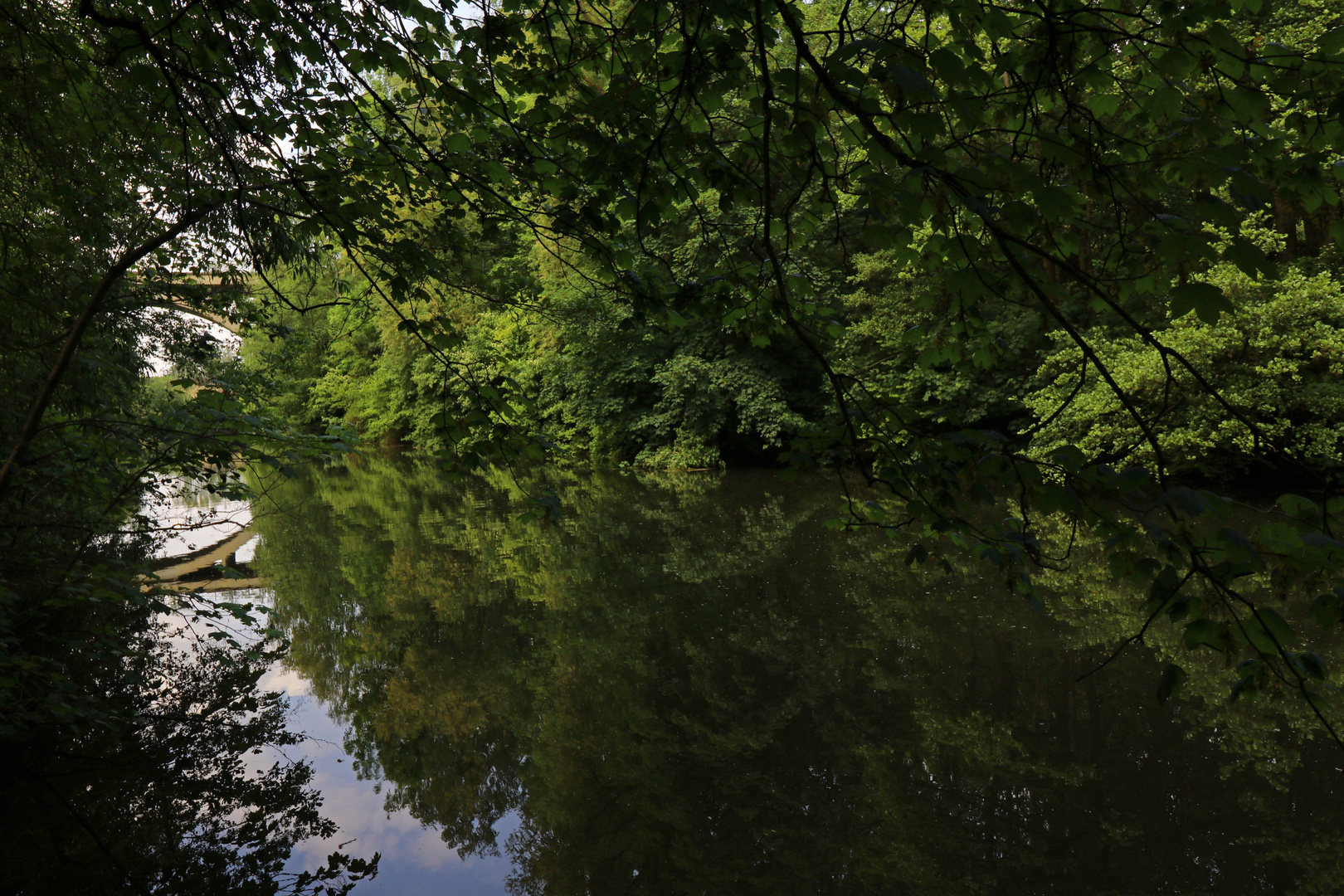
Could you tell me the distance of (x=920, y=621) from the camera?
22.0 feet

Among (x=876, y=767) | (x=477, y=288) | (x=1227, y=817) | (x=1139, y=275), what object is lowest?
(x=1227, y=817)

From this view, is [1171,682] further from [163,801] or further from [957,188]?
[163,801]

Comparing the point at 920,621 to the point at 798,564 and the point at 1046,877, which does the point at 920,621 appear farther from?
the point at 1046,877

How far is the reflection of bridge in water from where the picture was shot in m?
8.93

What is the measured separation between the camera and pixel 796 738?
4.68 meters

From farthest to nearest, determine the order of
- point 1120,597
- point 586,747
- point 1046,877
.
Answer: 1. point 1120,597
2. point 586,747
3. point 1046,877

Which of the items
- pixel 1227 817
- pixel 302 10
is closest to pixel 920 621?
pixel 1227 817

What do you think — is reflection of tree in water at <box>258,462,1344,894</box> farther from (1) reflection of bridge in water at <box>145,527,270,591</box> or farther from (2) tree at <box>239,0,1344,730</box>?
(2) tree at <box>239,0,1344,730</box>

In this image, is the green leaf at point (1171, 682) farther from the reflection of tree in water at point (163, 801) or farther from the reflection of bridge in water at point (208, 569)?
the reflection of bridge in water at point (208, 569)

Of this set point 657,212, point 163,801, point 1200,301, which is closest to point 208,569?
point 163,801

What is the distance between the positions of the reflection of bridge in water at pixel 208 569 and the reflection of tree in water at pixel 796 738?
848 mm

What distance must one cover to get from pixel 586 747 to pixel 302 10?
4.00 meters

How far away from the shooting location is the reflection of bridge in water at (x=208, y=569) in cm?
893

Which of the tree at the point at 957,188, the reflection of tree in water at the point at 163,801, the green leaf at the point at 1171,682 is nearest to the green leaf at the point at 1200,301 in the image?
the tree at the point at 957,188
